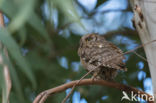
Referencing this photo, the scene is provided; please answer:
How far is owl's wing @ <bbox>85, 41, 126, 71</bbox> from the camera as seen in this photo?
211 cm

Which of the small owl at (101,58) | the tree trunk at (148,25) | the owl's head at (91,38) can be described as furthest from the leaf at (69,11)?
the owl's head at (91,38)

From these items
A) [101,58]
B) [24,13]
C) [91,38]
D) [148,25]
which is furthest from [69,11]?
[91,38]

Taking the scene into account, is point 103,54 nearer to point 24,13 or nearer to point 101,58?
point 101,58

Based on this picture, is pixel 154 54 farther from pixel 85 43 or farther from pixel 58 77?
pixel 58 77

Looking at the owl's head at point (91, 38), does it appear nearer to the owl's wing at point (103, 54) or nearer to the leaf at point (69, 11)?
the owl's wing at point (103, 54)

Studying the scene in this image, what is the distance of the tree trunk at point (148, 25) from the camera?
156 cm

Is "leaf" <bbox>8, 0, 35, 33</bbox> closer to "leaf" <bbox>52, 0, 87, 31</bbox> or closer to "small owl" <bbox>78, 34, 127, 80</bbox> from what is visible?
"leaf" <bbox>52, 0, 87, 31</bbox>

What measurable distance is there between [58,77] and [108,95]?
0.53m

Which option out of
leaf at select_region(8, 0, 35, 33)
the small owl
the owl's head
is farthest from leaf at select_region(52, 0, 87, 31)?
the owl's head

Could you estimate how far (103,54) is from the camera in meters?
2.34

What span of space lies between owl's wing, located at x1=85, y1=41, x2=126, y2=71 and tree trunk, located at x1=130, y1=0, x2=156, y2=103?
1.64 ft

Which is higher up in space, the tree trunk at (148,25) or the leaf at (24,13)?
the leaf at (24,13)

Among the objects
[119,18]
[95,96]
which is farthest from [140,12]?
[119,18]

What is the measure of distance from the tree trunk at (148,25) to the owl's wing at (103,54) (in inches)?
19.6
